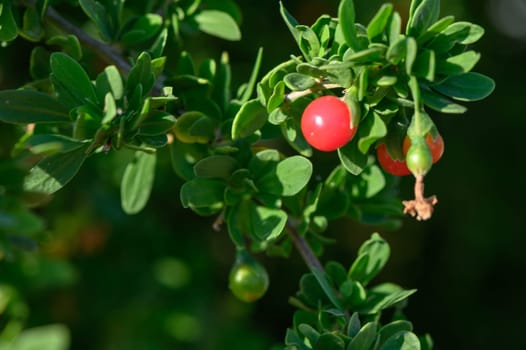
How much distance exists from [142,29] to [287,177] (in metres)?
0.41

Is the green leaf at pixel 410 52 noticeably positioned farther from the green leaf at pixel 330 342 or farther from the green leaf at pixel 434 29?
the green leaf at pixel 330 342

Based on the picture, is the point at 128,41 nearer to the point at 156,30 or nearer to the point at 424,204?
the point at 156,30

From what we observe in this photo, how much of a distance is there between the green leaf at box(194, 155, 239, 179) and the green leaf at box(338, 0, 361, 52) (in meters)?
0.31

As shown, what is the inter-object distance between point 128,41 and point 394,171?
555mm

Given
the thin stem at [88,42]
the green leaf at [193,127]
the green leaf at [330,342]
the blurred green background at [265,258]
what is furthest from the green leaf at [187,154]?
the blurred green background at [265,258]

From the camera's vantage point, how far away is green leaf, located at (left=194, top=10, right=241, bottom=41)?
56.1 inches

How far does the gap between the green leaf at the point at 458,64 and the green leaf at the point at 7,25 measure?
636mm

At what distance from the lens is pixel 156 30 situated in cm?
135

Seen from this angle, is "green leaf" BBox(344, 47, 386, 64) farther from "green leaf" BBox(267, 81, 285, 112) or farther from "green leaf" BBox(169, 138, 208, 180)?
"green leaf" BBox(169, 138, 208, 180)

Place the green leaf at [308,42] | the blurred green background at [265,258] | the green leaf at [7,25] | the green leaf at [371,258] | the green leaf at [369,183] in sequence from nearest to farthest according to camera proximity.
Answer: the green leaf at [308,42]
the green leaf at [7,25]
the green leaf at [371,258]
the green leaf at [369,183]
the blurred green background at [265,258]

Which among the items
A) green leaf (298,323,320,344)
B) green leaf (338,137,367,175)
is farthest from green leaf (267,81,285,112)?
green leaf (298,323,320,344)

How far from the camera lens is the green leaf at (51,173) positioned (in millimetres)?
1074

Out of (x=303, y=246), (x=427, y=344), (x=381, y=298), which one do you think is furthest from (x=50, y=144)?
(x=427, y=344)

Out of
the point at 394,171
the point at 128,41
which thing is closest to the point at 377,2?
the point at 128,41
